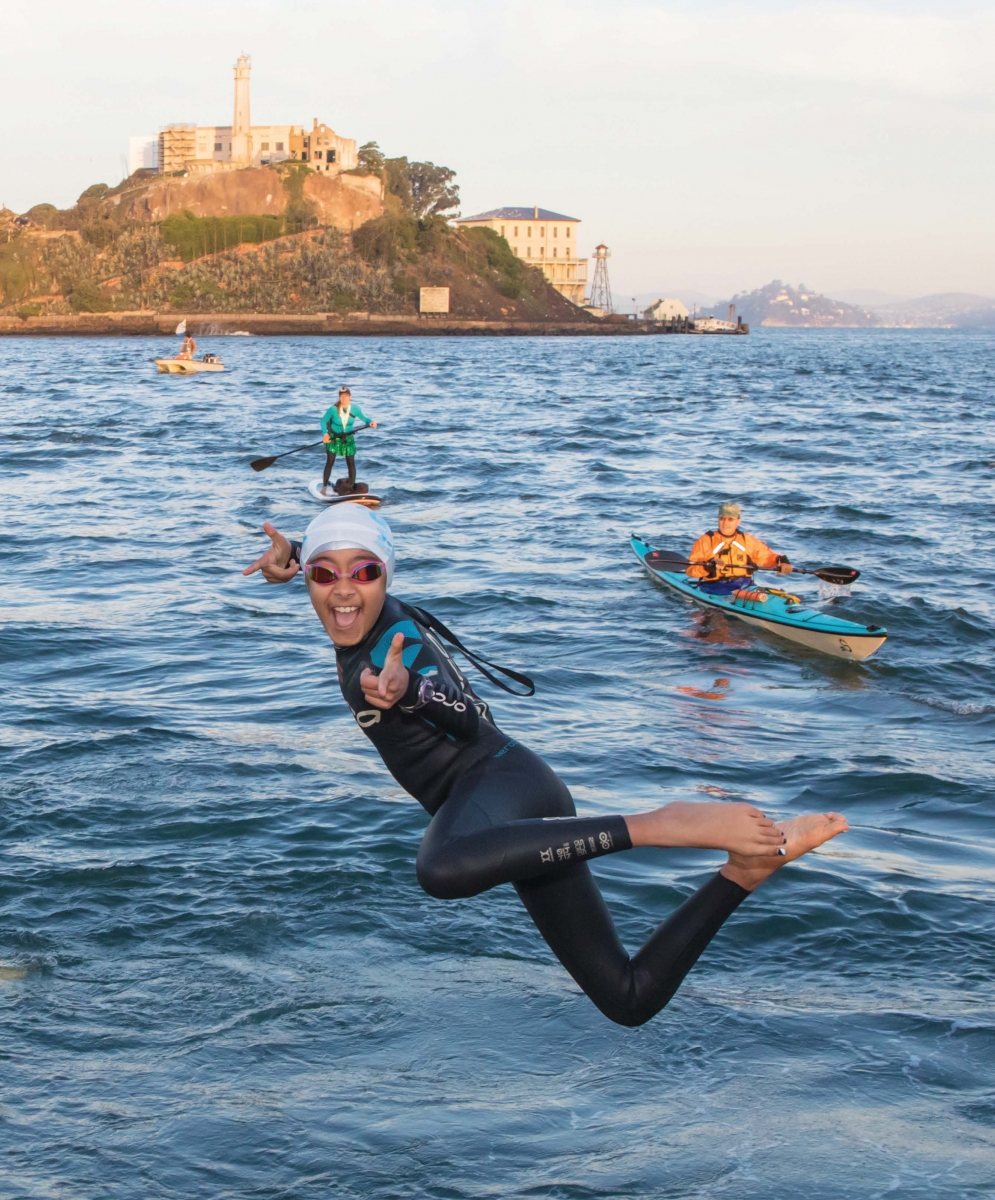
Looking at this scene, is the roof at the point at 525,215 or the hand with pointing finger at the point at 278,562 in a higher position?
the roof at the point at 525,215

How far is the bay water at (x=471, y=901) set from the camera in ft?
17.7

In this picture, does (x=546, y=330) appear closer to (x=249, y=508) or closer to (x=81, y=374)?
(x=81, y=374)

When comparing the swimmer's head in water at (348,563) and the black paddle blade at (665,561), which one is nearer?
the swimmer's head in water at (348,563)

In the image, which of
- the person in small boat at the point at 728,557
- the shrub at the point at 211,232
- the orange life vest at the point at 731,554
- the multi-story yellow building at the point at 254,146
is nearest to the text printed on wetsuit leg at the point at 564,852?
the person in small boat at the point at 728,557

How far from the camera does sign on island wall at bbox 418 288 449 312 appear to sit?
146 metres

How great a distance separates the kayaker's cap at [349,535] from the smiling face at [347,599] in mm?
25

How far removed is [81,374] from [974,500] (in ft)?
164

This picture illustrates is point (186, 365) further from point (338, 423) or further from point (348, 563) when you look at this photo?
point (348, 563)

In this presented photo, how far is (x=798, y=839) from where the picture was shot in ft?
13.1

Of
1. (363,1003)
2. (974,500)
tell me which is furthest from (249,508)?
(363,1003)

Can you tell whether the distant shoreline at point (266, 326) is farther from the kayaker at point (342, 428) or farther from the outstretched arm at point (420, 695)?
the outstretched arm at point (420, 695)

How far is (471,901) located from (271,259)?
148m

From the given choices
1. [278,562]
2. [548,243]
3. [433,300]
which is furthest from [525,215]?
[278,562]

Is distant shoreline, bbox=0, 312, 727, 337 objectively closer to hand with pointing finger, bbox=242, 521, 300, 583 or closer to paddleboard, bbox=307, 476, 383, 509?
paddleboard, bbox=307, 476, 383, 509
